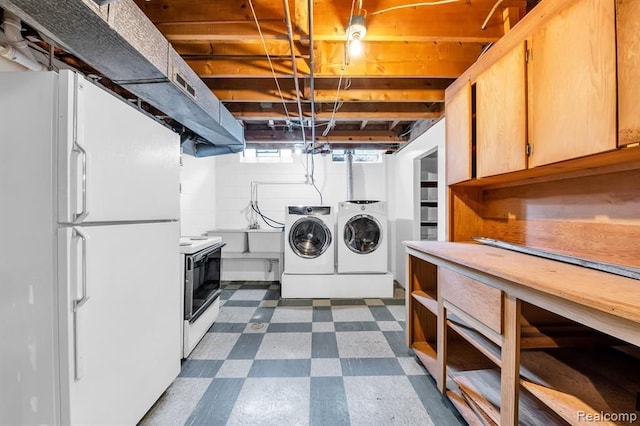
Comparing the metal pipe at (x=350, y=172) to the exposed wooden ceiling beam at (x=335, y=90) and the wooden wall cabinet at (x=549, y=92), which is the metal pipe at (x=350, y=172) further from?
the wooden wall cabinet at (x=549, y=92)

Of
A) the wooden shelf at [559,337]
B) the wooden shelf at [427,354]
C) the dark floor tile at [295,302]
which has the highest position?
the wooden shelf at [559,337]

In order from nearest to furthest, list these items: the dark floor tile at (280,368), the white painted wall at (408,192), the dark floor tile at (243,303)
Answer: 1. the dark floor tile at (280,368)
2. the white painted wall at (408,192)
3. the dark floor tile at (243,303)

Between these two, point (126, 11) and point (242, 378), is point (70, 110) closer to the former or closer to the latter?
point (126, 11)

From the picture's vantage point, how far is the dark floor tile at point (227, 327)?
8.66ft

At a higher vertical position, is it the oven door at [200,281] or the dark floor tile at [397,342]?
the oven door at [200,281]

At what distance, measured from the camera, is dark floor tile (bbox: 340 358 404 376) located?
1944 millimetres

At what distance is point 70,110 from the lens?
103 cm

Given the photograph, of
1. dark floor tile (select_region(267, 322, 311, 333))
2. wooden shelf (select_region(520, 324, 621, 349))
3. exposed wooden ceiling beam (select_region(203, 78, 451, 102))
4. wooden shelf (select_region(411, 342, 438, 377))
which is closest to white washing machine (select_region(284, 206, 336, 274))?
dark floor tile (select_region(267, 322, 311, 333))

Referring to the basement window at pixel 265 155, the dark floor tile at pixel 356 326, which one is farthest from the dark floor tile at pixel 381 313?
the basement window at pixel 265 155

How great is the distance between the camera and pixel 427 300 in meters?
1.93

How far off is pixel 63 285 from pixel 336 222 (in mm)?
2995

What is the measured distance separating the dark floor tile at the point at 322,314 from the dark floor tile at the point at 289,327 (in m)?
0.17

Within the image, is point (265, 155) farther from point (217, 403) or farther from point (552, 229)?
point (552, 229)

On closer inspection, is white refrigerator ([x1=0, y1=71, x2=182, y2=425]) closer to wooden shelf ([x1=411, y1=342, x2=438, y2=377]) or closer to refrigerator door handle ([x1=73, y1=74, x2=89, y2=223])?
refrigerator door handle ([x1=73, y1=74, x2=89, y2=223])
